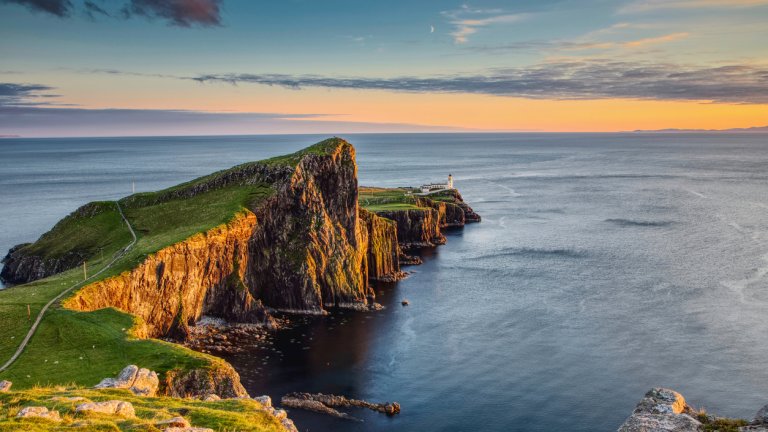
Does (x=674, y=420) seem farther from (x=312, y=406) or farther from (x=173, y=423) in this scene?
(x=312, y=406)

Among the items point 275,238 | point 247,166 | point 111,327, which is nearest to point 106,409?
point 111,327

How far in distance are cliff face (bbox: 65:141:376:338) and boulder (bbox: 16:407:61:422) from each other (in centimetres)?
4403

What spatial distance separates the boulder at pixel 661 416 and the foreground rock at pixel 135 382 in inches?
1221

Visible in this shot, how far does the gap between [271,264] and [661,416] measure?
78.9m

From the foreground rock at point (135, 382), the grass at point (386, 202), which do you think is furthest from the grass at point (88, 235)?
the grass at point (386, 202)

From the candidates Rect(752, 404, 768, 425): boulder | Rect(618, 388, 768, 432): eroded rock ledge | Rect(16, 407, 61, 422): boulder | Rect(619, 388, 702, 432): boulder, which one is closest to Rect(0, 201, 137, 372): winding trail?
Rect(16, 407, 61, 422): boulder

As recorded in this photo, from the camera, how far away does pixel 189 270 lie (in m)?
87.8

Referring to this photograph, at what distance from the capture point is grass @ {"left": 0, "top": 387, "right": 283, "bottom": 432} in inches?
1096

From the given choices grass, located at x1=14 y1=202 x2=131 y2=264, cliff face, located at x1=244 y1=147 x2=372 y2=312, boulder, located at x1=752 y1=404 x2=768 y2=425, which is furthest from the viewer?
grass, located at x1=14 y1=202 x2=131 y2=264

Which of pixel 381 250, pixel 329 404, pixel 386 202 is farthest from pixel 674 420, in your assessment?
pixel 386 202

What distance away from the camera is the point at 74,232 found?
114 m

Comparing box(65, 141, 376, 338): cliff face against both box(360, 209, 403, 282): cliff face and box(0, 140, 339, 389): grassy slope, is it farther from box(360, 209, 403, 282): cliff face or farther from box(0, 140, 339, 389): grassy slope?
box(0, 140, 339, 389): grassy slope

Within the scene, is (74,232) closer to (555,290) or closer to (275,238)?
(275,238)

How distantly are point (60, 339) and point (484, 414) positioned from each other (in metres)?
44.4
